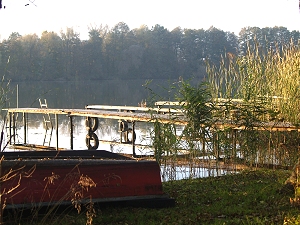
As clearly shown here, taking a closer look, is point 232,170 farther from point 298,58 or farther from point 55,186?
point 55,186

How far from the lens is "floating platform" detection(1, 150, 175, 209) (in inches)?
243

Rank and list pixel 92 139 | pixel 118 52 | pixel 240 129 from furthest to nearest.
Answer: pixel 118 52 < pixel 92 139 < pixel 240 129

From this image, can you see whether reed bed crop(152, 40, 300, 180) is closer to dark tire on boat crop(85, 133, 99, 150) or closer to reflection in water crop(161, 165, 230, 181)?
reflection in water crop(161, 165, 230, 181)

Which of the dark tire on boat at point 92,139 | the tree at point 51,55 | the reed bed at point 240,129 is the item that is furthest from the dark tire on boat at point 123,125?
the tree at point 51,55

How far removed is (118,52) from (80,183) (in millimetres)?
62719

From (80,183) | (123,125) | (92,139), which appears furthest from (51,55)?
(80,183)

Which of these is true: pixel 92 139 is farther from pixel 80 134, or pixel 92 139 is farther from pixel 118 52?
pixel 118 52

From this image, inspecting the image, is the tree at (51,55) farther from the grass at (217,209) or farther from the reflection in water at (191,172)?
the grass at (217,209)

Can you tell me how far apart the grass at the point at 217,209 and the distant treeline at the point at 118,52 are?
46.9m

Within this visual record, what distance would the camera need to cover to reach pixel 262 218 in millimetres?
6055

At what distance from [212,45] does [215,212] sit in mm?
56753

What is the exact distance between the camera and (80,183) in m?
6.10

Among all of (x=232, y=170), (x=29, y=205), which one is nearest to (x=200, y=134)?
(x=232, y=170)

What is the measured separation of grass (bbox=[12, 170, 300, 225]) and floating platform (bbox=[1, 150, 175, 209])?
0.55ft
